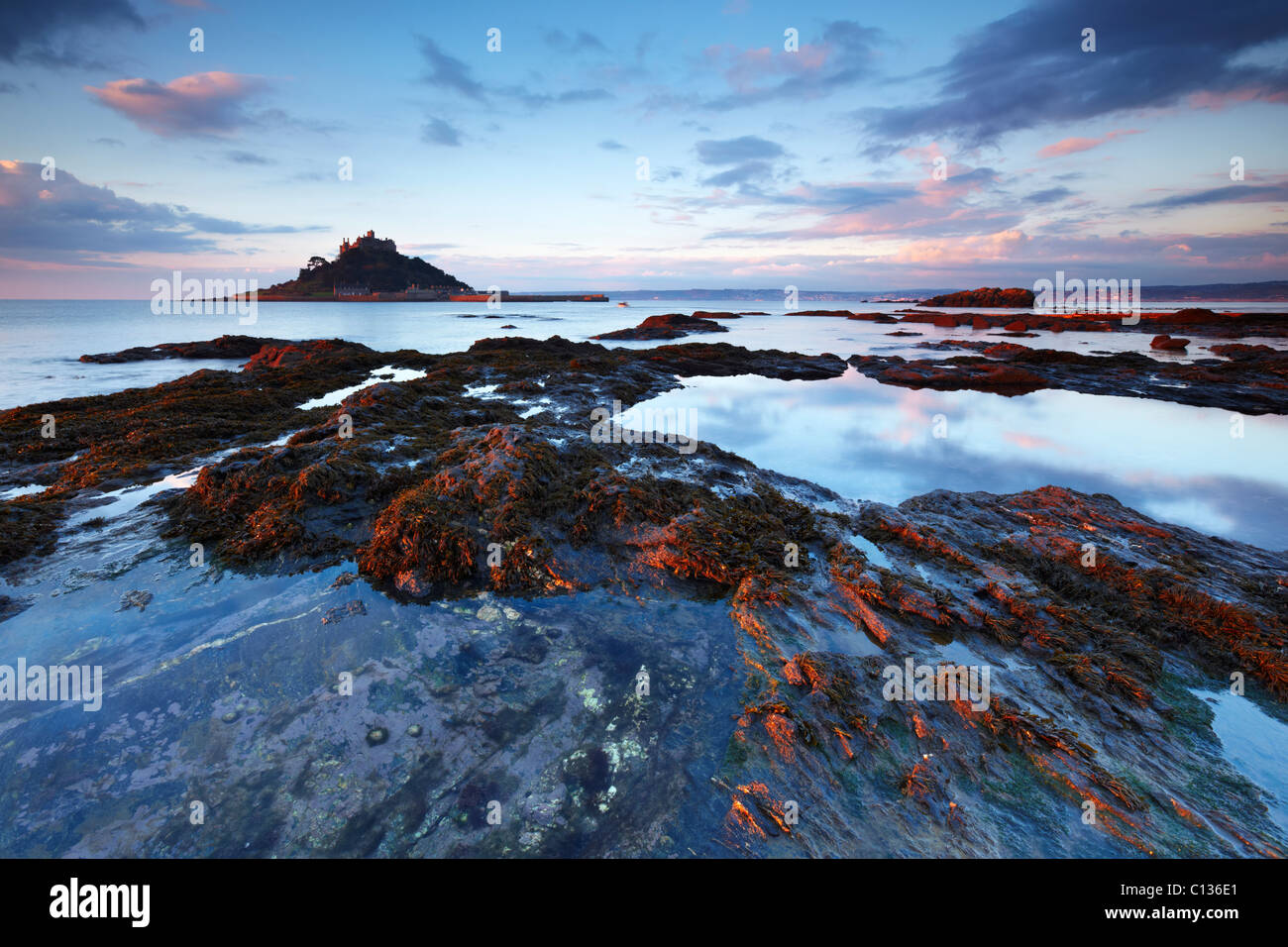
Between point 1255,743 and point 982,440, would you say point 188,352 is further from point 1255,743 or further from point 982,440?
point 1255,743

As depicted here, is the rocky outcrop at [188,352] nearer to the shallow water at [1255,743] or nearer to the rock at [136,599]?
the rock at [136,599]

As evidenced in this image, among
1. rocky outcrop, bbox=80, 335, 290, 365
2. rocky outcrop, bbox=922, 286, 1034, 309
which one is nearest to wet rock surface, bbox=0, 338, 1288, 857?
rocky outcrop, bbox=80, 335, 290, 365

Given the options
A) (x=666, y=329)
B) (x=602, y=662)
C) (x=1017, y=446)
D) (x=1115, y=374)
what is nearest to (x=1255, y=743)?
(x=602, y=662)

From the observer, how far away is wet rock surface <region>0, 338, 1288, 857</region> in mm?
3154

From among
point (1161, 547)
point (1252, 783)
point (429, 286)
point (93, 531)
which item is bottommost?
point (1252, 783)

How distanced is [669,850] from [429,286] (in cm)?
Answer: 18604

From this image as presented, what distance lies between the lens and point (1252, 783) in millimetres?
3598

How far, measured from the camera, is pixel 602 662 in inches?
181

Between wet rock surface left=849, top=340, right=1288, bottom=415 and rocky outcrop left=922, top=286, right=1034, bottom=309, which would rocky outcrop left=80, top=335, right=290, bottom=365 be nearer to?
wet rock surface left=849, top=340, right=1288, bottom=415

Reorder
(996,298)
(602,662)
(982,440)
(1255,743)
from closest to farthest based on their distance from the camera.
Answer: (1255,743), (602,662), (982,440), (996,298)

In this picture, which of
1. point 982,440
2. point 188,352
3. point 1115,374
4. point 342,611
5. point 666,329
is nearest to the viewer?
point 342,611
